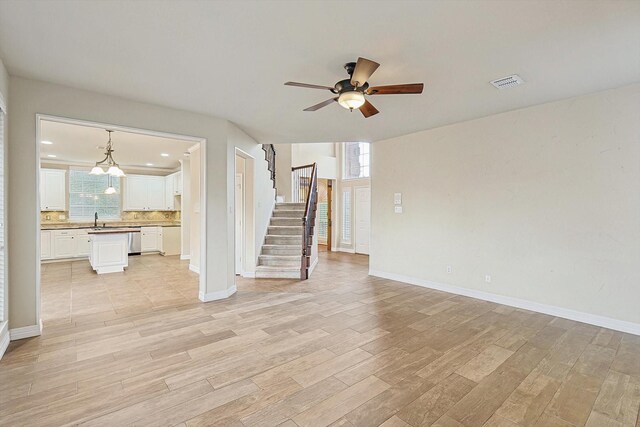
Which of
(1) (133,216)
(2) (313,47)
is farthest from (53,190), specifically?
(2) (313,47)

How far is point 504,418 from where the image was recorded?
1997 mm

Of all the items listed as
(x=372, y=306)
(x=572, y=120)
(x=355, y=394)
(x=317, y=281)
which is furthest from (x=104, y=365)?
(x=572, y=120)

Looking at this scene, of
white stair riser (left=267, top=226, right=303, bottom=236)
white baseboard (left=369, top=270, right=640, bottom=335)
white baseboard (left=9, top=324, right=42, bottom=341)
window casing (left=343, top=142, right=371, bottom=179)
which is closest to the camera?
white baseboard (left=9, top=324, right=42, bottom=341)

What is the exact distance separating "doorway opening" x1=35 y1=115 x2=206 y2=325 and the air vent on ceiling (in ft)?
13.0

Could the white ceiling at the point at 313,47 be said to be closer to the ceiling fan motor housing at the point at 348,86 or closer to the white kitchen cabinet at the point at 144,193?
the ceiling fan motor housing at the point at 348,86

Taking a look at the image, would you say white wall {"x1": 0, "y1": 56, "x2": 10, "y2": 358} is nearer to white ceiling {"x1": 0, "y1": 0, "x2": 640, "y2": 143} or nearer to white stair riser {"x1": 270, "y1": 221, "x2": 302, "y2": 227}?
white ceiling {"x1": 0, "y1": 0, "x2": 640, "y2": 143}

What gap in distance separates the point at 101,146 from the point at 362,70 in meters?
6.68

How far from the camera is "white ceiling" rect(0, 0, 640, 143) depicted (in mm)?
2137

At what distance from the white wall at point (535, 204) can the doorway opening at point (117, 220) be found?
151 inches

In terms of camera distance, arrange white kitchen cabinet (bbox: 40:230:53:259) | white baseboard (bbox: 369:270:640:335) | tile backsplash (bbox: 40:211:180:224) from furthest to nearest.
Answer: tile backsplash (bbox: 40:211:180:224)
white kitchen cabinet (bbox: 40:230:53:259)
white baseboard (bbox: 369:270:640:335)

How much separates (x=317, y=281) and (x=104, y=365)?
363cm

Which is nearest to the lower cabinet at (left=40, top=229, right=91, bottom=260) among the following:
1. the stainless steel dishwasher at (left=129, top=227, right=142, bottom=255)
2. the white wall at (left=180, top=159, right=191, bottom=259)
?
the stainless steel dishwasher at (left=129, top=227, right=142, bottom=255)

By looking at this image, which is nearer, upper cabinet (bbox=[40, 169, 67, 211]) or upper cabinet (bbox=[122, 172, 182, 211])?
upper cabinet (bbox=[40, 169, 67, 211])

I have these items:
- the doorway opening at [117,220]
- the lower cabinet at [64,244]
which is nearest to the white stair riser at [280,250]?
the doorway opening at [117,220]
